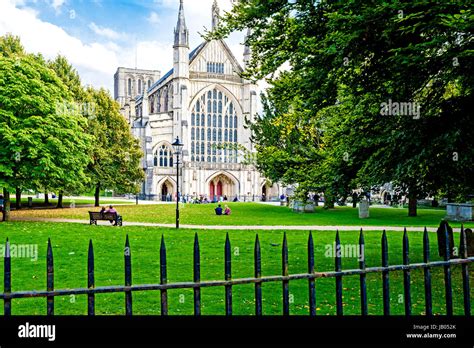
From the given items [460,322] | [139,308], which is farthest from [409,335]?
[139,308]

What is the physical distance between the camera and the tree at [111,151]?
1603 inches

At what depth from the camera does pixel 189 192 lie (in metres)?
67.1

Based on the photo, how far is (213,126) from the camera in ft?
231

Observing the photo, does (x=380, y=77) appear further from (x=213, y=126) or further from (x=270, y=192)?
(x=270, y=192)

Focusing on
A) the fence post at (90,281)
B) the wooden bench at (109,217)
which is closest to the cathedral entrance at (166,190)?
the wooden bench at (109,217)

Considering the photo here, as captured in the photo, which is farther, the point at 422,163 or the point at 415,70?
the point at 422,163

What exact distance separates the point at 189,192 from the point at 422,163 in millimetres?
59057

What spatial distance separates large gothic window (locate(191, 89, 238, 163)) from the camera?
69438 millimetres

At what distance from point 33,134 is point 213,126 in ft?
156

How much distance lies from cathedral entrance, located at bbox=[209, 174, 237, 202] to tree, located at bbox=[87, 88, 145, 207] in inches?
989

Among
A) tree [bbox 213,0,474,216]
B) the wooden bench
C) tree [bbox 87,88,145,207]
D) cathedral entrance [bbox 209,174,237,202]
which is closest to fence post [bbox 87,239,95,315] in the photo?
tree [bbox 213,0,474,216]

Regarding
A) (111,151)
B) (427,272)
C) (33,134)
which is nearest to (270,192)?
(111,151)

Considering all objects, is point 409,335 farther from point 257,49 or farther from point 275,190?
point 275,190

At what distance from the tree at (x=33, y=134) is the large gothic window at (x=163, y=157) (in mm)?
40051
